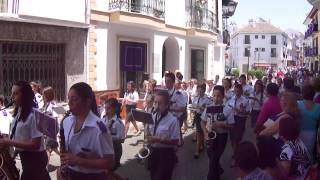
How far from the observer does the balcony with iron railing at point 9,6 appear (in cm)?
1273

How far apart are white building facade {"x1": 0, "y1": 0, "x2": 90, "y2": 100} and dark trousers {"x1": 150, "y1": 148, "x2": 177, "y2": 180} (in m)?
7.93

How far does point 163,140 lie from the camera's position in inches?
231

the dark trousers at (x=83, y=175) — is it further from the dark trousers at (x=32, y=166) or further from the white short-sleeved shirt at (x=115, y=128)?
the white short-sleeved shirt at (x=115, y=128)

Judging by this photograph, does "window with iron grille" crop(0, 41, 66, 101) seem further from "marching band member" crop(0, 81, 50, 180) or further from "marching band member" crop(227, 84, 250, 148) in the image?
"marching band member" crop(0, 81, 50, 180)

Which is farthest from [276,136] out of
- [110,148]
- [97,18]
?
[97,18]

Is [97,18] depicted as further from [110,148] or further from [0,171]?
[110,148]

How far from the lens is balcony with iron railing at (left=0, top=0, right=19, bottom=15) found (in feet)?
41.8

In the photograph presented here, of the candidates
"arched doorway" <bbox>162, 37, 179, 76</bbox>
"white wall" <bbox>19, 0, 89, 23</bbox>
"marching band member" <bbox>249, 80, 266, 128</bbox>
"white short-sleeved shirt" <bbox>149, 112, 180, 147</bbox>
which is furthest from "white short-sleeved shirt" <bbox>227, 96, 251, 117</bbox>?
"arched doorway" <bbox>162, 37, 179, 76</bbox>

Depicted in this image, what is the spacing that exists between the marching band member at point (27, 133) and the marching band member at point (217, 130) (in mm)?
3495

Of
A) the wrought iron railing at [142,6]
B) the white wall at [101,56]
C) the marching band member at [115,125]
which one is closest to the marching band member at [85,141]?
the marching band member at [115,125]

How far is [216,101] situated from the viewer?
26.4 ft

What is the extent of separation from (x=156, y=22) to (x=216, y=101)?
11.2 metres

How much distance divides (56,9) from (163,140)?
9289 millimetres

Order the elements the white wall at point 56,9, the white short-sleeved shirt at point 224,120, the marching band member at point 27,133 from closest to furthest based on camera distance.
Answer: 1. the marching band member at point 27,133
2. the white short-sleeved shirt at point 224,120
3. the white wall at point 56,9
